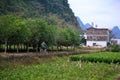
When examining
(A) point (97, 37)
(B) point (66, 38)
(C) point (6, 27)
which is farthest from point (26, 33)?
(A) point (97, 37)

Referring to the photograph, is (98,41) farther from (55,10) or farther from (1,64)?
(1,64)

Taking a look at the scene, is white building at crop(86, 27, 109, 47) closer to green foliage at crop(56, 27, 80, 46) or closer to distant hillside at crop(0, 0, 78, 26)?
distant hillside at crop(0, 0, 78, 26)

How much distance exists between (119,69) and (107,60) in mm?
5851

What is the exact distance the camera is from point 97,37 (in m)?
96.0

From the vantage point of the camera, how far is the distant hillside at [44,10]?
3481 inches

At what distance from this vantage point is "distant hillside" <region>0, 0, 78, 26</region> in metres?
88.4

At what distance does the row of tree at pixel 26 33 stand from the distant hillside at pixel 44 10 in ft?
104

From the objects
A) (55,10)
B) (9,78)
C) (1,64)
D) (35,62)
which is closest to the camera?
(9,78)

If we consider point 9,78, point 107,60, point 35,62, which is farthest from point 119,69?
point 9,78

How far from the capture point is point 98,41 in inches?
3772

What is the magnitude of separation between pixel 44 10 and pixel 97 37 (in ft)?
86.5

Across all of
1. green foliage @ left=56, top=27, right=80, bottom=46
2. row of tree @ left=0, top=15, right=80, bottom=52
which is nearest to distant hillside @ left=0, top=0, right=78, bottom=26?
green foliage @ left=56, top=27, right=80, bottom=46

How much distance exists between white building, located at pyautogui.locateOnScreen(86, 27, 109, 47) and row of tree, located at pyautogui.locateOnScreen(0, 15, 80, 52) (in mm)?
41162

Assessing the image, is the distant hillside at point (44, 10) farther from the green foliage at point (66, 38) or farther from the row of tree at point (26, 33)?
the row of tree at point (26, 33)
